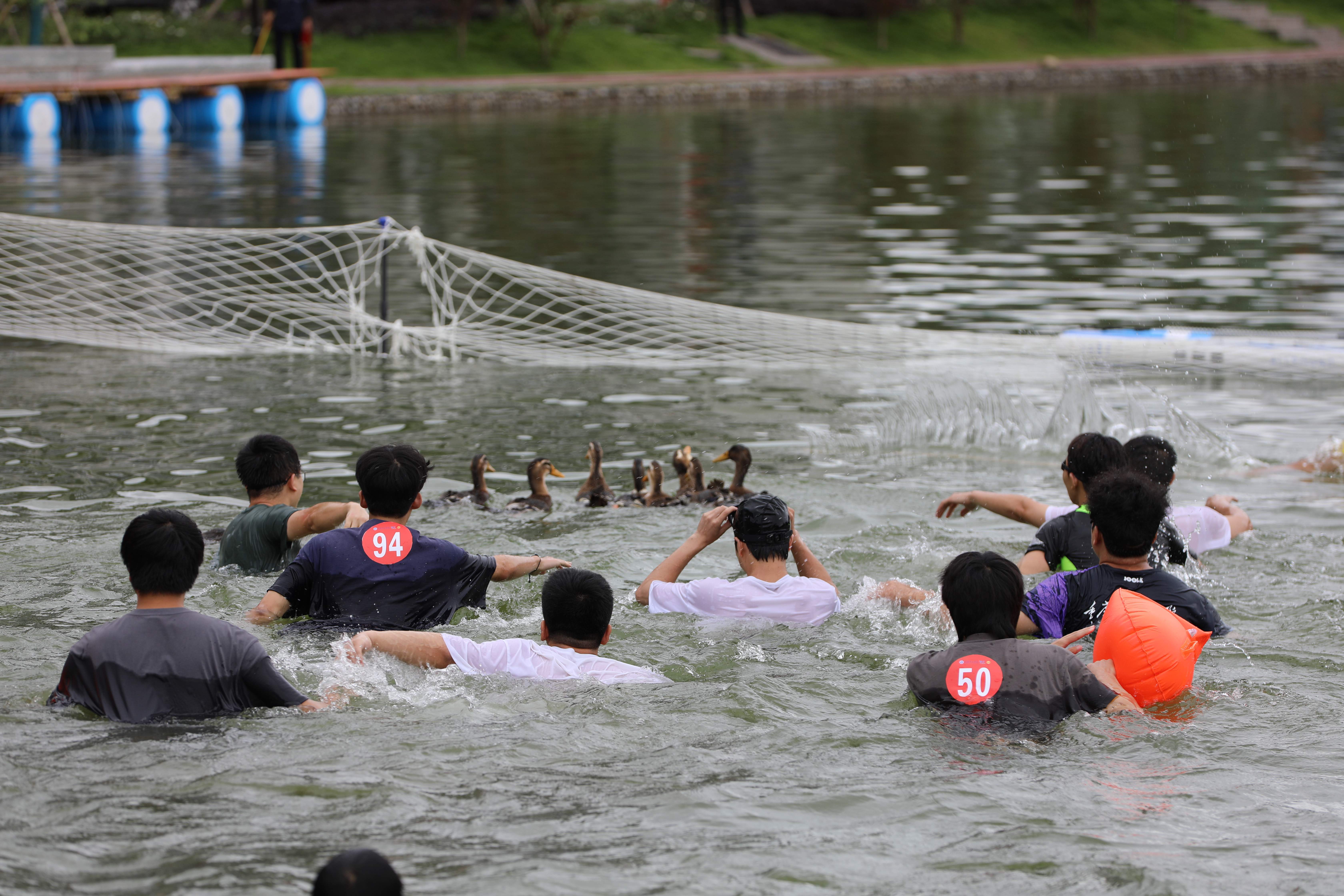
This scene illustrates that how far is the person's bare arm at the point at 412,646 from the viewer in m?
5.94

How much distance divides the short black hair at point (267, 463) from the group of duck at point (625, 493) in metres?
2.19

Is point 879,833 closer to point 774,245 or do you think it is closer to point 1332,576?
point 1332,576

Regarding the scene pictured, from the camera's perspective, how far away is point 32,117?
3716 centimetres

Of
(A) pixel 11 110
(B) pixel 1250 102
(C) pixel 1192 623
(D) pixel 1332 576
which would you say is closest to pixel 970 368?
(D) pixel 1332 576

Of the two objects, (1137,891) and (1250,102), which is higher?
(1250,102)

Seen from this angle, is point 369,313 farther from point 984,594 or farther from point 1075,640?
point 984,594

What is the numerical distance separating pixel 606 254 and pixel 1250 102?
35.8 metres

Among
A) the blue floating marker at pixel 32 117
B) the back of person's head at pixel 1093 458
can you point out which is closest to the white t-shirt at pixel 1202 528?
the back of person's head at pixel 1093 458

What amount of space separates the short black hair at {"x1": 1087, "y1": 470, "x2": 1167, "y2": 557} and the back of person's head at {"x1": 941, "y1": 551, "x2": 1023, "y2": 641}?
750 mm

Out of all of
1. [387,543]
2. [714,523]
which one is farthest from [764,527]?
[387,543]

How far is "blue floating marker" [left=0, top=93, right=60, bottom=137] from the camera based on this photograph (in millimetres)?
37125

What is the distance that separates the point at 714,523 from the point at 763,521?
→ 0.91ft

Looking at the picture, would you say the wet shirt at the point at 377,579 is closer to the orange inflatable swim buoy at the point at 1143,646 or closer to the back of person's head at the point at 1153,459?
the orange inflatable swim buoy at the point at 1143,646

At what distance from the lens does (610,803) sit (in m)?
5.21
